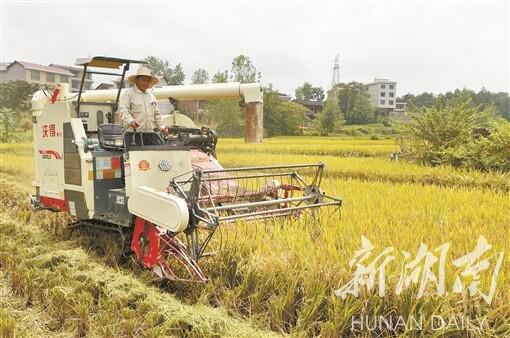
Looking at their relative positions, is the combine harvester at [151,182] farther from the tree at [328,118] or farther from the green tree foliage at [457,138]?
the tree at [328,118]

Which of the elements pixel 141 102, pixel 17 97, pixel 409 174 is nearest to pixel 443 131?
pixel 409 174

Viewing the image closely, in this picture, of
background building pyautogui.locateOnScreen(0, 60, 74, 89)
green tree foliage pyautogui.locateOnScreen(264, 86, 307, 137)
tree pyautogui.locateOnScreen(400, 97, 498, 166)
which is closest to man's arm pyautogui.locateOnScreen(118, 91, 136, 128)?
tree pyautogui.locateOnScreen(400, 97, 498, 166)

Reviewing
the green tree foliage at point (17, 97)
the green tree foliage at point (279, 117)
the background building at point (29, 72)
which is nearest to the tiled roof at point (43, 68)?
the background building at point (29, 72)

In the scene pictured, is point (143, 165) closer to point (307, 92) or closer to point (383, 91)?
point (307, 92)

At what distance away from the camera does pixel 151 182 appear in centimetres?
453

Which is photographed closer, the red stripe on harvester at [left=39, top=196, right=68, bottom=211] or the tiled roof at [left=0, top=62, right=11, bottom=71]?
the red stripe on harvester at [left=39, top=196, right=68, bottom=211]

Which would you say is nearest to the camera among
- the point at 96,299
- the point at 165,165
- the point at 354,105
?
the point at 96,299

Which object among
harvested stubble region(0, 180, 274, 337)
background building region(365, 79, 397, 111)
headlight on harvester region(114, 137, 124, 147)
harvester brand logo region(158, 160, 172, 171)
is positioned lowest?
harvested stubble region(0, 180, 274, 337)

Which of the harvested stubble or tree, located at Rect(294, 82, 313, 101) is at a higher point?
tree, located at Rect(294, 82, 313, 101)

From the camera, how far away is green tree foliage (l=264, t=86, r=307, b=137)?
30.1 metres

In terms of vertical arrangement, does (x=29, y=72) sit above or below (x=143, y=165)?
above

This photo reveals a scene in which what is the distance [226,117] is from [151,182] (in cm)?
1860

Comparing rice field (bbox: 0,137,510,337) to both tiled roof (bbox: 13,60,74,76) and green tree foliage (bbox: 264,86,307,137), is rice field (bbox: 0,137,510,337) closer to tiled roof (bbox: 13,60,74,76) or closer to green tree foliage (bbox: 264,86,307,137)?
green tree foliage (bbox: 264,86,307,137)

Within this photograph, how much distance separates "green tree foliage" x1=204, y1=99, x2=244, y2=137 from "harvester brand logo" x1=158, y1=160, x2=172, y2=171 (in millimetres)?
15996
